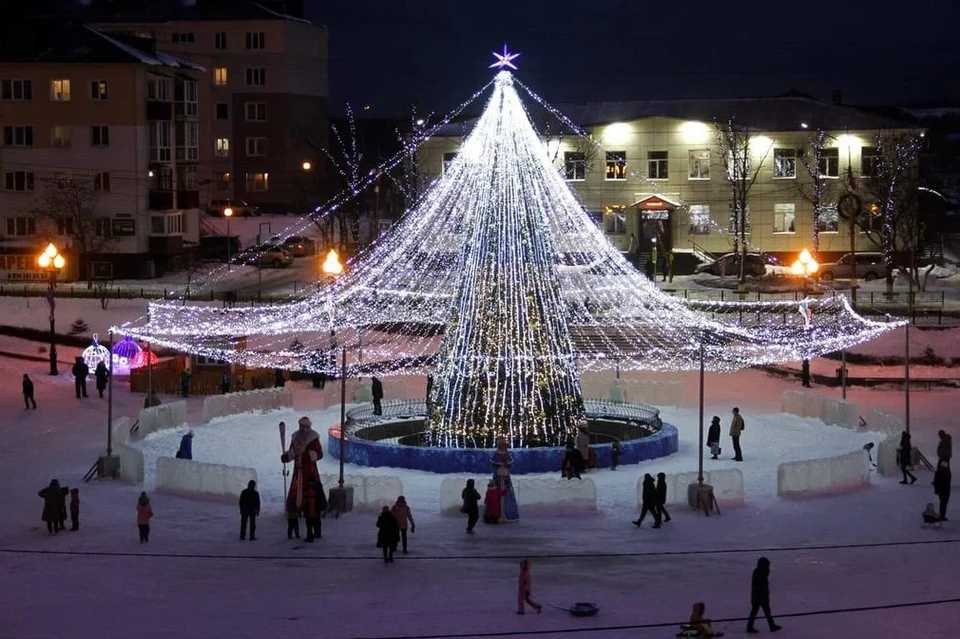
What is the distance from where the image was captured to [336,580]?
75.2 ft

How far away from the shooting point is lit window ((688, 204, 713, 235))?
71.2 m

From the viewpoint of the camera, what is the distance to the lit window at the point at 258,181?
90.6 meters

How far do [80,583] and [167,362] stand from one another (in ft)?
73.5

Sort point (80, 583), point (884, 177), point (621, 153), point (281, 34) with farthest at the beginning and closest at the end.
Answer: point (281, 34) → point (621, 153) → point (884, 177) → point (80, 583)

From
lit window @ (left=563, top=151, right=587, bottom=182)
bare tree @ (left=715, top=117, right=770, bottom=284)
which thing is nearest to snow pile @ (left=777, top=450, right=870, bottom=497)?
bare tree @ (left=715, top=117, right=770, bottom=284)

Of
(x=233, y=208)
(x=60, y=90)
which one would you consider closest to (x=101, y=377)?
(x=60, y=90)

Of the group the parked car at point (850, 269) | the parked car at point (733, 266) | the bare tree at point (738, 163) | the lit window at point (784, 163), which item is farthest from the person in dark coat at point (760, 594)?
the lit window at point (784, 163)

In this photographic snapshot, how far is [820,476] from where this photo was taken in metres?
28.9

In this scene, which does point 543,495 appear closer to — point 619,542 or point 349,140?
point 619,542

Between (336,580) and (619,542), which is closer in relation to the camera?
(336,580)

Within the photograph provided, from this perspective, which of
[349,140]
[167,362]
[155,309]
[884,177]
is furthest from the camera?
[349,140]

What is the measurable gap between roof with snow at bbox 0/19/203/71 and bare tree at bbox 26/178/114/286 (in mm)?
4967

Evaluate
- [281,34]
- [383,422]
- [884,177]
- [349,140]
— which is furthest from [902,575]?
[349,140]

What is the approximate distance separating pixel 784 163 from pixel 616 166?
704 cm
